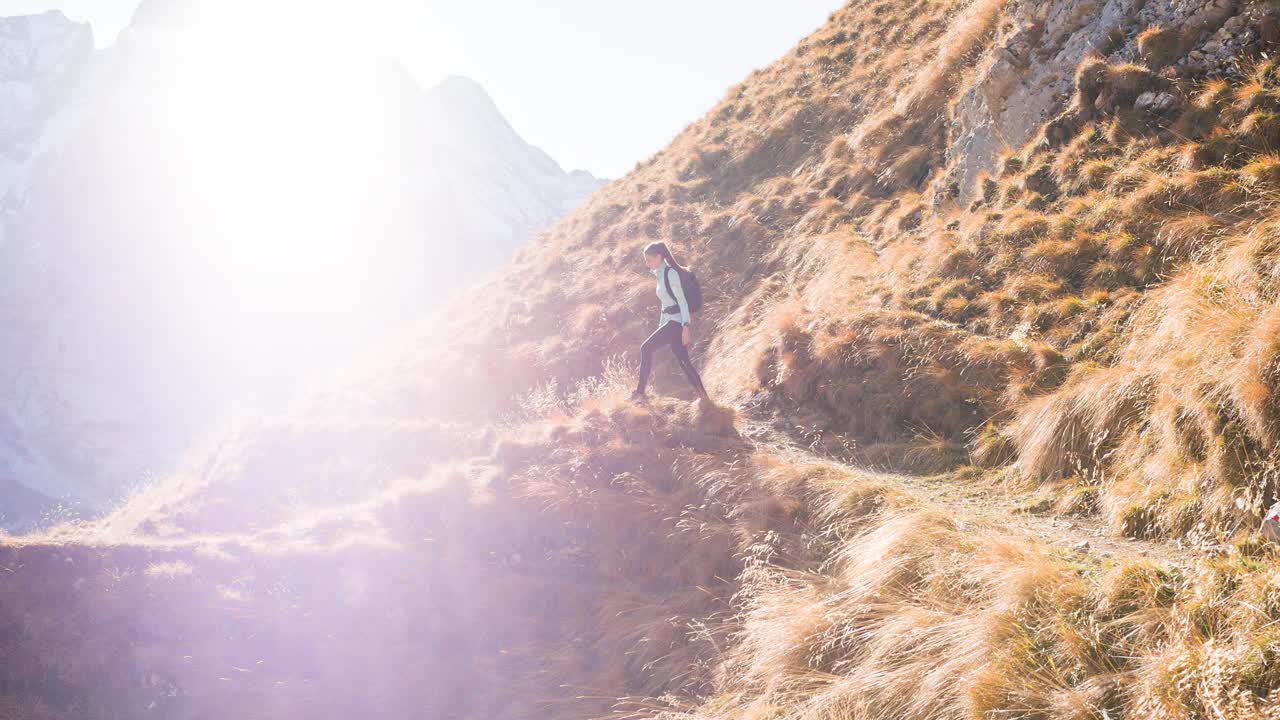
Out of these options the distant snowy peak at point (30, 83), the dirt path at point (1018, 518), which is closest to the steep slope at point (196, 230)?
the distant snowy peak at point (30, 83)

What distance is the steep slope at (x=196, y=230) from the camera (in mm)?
122062

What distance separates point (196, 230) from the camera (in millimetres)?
146875

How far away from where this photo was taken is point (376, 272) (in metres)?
137

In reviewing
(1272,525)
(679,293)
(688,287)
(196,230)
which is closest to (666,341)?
(679,293)

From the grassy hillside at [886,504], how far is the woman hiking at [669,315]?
508 mm

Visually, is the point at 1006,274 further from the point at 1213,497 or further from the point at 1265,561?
the point at 1265,561

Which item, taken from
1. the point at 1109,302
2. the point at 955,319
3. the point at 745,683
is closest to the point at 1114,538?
the point at 745,683

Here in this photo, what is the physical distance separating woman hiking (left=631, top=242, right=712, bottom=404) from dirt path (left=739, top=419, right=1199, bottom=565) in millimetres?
1715

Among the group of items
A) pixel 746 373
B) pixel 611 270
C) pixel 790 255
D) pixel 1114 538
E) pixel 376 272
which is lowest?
pixel 1114 538

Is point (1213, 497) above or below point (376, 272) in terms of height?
below

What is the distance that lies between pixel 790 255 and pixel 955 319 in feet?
15.2

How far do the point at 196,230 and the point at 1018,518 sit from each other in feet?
583

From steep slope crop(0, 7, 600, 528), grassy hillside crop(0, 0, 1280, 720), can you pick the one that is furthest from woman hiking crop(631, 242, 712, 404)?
steep slope crop(0, 7, 600, 528)

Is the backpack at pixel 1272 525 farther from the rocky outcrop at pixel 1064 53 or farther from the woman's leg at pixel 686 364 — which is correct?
the rocky outcrop at pixel 1064 53
